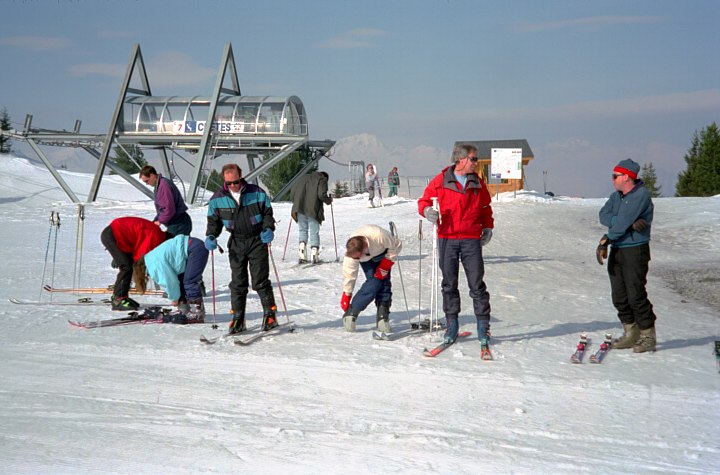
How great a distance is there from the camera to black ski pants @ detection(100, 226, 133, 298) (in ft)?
32.7

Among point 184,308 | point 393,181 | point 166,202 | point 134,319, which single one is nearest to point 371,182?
point 393,181

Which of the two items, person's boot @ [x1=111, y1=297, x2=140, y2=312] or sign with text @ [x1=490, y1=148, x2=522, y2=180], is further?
sign with text @ [x1=490, y1=148, x2=522, y2=180]

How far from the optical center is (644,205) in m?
7.41

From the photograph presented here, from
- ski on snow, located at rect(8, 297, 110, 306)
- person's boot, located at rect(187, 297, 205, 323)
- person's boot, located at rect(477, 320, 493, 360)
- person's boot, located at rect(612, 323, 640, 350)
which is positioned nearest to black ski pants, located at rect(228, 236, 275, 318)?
person's boot, located at rect(187, 297, 205, 323)

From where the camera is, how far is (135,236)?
1009cm

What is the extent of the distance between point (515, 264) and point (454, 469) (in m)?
11.1

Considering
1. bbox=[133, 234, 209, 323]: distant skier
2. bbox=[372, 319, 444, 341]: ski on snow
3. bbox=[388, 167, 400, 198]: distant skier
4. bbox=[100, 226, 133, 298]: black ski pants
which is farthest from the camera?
bbox=[388, 167, 400, 198]: distant skier

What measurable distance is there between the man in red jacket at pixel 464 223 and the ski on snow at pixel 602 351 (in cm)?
105

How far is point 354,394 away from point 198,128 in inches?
1244

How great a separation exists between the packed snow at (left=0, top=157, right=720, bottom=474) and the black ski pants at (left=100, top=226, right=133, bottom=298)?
40cm

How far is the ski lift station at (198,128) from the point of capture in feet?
117

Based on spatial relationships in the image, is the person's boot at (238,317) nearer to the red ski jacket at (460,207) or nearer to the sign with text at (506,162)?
the red ski jacket at (460,207)

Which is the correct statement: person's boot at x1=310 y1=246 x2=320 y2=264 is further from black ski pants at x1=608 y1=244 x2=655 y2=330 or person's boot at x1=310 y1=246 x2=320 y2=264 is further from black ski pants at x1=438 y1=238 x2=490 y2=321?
black ski pants at x1=608 y1=244 x2=655 y2=330

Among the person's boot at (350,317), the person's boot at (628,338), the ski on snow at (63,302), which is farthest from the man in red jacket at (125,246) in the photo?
the person's boot at (628,338)
